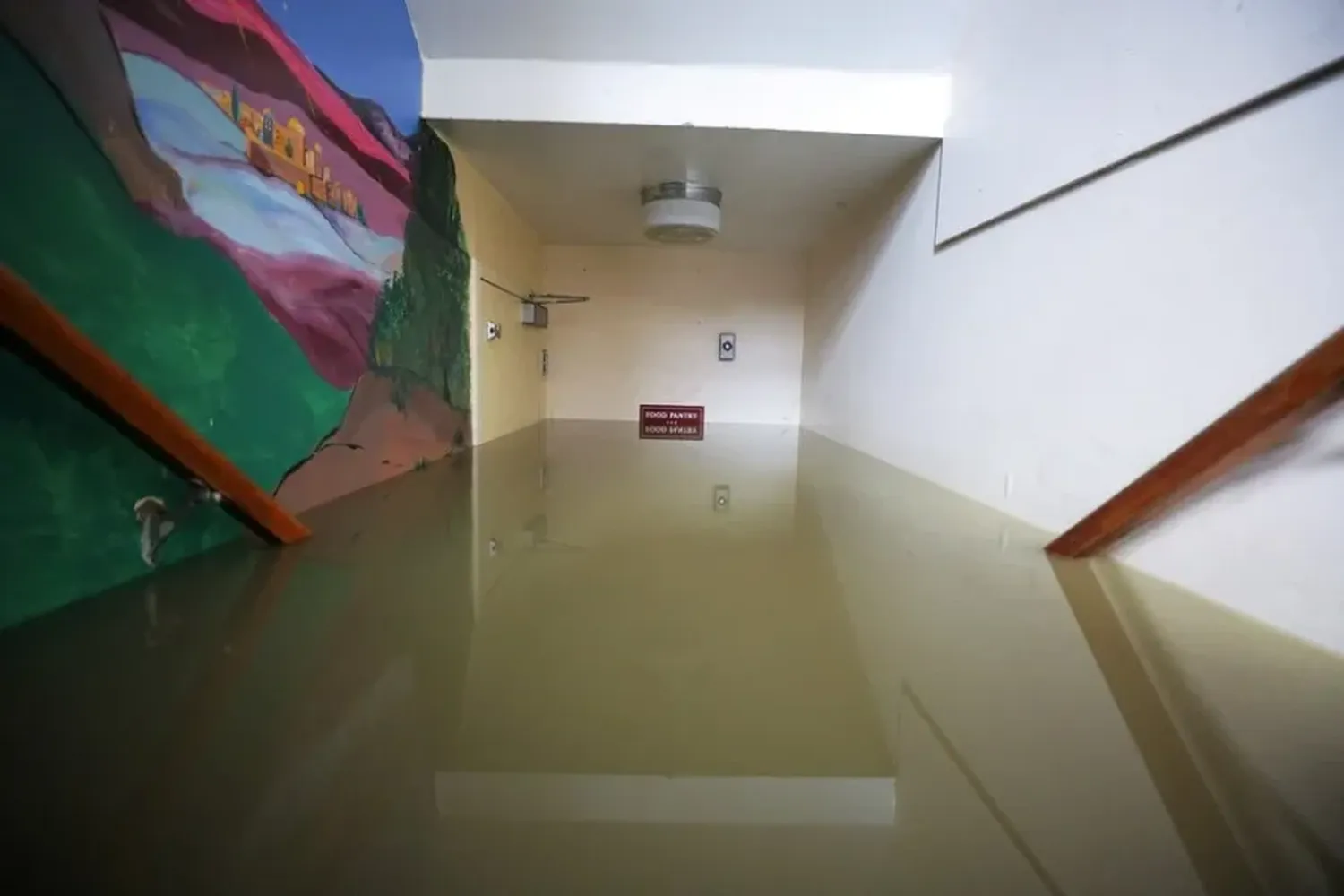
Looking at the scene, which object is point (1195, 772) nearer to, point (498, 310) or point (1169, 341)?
point (1169, 341)

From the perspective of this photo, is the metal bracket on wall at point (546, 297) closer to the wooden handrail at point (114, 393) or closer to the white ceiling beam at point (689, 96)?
the white ceiling beam at point (689, 96)

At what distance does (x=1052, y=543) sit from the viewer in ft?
4.36

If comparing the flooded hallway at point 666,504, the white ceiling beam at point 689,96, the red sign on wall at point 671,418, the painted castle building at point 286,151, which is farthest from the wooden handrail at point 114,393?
the red sign on wall at point 671,418

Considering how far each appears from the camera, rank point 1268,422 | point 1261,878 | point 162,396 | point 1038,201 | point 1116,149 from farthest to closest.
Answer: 1. point 1038,201
2. point 1116,149
3. point 162,396
4. point 1268,422
5. point 1261,878

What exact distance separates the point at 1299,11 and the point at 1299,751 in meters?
0.98

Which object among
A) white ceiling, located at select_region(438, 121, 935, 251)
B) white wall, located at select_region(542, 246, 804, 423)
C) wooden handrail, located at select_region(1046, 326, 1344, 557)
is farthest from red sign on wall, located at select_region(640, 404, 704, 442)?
wooden handrail, located at select_region(1046, 326, 1344, 557)

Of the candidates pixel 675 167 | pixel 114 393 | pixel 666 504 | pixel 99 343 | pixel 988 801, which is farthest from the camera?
pixel 675 167

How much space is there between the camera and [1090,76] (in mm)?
1349

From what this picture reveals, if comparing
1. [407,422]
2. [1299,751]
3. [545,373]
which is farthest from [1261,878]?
[545,373]

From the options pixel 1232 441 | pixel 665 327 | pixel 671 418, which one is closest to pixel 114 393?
pixel 1232 441

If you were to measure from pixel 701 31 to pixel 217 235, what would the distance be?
153 cm

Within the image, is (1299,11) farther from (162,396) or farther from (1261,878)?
(162,396)

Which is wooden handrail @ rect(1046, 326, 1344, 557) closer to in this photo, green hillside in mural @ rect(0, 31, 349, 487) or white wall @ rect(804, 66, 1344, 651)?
white wall @ rect(804, 66, 1344, 651)

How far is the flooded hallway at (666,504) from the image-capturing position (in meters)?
0.51
